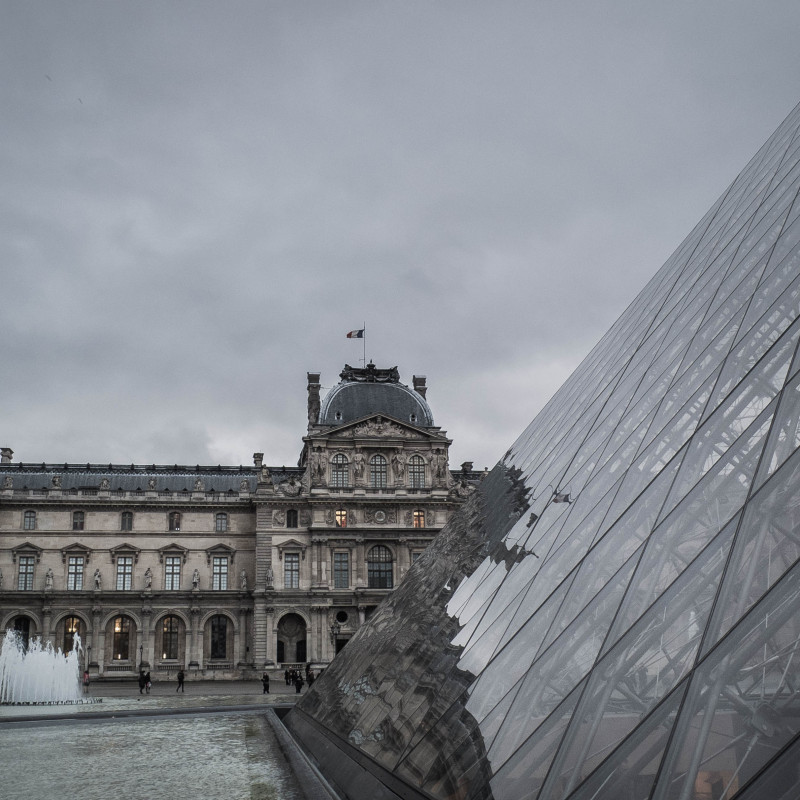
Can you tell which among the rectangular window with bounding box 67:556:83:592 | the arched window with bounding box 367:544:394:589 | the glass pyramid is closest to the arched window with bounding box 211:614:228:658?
the rectangular window with bounding box 67:556:83:592

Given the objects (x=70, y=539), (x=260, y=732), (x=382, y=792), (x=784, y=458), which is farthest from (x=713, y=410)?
(x=70, y=539)

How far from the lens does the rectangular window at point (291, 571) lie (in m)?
56.1

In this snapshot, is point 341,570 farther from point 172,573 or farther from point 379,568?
point 172,573

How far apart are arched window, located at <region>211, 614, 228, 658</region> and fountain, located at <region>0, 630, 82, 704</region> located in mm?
8656

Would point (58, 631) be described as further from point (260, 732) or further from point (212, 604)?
point (260, 732)

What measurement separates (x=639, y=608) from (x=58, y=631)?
5644 cm

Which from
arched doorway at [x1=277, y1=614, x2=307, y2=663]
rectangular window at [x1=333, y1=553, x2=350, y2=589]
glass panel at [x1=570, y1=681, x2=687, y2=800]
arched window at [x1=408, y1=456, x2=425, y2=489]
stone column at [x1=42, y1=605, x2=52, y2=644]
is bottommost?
glass panel at [x1=570, y1=681, x2=687, y2=800]

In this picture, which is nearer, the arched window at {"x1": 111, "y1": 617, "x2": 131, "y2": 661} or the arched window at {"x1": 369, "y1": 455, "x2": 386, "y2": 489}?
the arched window at {"x1": 111, "y1": 617, "x2": 131, "y2": 661}

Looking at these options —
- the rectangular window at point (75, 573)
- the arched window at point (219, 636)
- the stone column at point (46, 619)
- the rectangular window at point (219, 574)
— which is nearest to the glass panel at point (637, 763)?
the arched window at point (219, 636)

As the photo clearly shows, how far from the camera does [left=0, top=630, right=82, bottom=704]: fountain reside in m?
37.0

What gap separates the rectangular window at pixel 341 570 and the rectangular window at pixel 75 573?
57.4 feet

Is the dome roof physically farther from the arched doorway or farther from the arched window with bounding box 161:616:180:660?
the arched window with bounding box 161:616:180:660

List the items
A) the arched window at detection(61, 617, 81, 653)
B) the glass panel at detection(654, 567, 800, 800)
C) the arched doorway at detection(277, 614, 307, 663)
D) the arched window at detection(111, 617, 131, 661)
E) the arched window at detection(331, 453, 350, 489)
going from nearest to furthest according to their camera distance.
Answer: the glass panel at detection(654, 567, 800, 800), the arched window at detection(61, 617, 81, 653), the arched window at detection(111, 617, 131, 661), the arched doorway at detection(277, 614, 307, 663), the arched window at detection(331, 453, 350, 489)

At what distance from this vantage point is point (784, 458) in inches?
212
